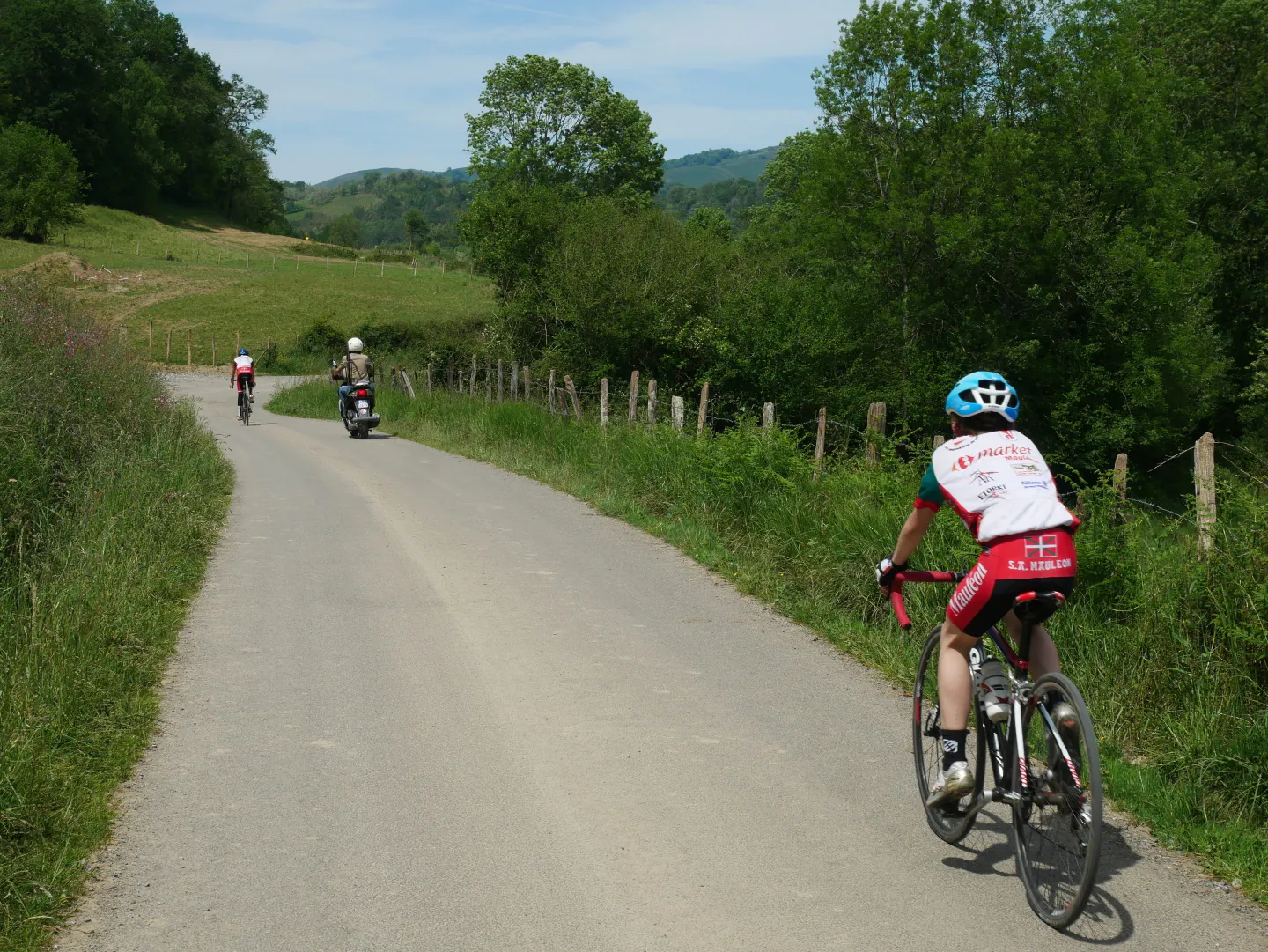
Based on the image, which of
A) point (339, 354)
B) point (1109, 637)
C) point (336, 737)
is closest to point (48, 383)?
point (336, 737)

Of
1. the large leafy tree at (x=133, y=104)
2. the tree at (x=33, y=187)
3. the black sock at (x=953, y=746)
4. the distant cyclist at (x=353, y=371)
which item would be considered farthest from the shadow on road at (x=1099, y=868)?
the large leafy tree at (x=133, y=104)

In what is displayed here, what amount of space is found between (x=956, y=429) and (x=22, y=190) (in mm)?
92093

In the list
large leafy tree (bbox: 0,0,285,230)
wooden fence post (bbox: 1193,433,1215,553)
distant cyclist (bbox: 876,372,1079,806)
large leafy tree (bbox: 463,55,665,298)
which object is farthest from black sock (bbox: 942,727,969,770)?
large leafy tree (bbox: 0,0,285,230)

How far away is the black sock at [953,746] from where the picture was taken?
14.6 ft

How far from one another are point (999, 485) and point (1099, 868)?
1.49 m

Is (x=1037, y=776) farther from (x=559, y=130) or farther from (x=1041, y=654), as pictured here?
(x=559, y=130)

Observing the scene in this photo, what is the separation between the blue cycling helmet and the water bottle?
931 mm

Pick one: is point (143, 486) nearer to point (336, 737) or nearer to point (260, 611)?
point (260, 611)

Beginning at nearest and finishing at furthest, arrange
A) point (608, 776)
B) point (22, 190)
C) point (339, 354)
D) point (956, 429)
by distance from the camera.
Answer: point (956, 429)
point (608, 776)
point (339, 354)
point (22, 190)

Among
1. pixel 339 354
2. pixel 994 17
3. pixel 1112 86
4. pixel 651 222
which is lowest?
pixel 339 354

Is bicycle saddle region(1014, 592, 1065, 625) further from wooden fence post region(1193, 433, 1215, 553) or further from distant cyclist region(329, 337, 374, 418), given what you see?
distant cyclist region(329, 337, 374, 418)

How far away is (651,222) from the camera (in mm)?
32969

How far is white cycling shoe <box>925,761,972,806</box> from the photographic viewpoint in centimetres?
433

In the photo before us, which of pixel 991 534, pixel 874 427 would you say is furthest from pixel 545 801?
pixel 874 427
